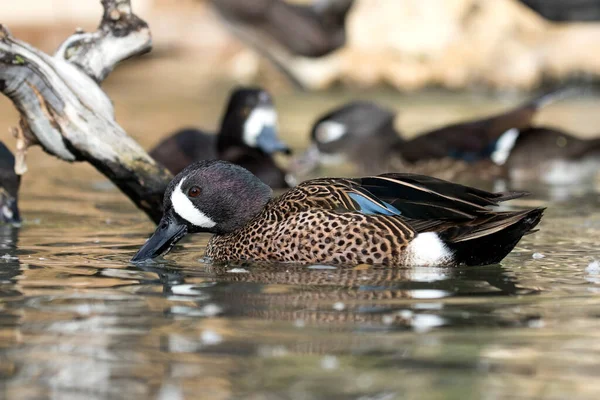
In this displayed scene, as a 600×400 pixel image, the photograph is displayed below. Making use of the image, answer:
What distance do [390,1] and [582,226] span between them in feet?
40.9

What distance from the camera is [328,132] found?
475 inches

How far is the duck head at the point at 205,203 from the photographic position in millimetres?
6281

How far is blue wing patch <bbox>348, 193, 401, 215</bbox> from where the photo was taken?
232 inches

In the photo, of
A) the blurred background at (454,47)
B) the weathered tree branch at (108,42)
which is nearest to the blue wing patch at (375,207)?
the weathered tree branch at (108,42)

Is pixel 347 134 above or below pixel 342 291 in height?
above

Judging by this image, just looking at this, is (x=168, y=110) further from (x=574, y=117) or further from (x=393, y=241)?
(x=393, y=241)

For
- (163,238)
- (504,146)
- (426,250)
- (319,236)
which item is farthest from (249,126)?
(426,250)

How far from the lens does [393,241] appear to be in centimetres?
585

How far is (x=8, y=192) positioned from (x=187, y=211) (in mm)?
1935

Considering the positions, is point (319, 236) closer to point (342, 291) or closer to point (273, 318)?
point (342, 291)

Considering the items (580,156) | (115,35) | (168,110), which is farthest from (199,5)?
(115,35)

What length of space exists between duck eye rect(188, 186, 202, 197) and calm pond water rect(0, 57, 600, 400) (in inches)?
13.9

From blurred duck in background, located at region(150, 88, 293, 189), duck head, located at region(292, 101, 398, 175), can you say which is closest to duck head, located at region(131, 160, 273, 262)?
blurred duck in background, located at region(150, 88, 293, 189)

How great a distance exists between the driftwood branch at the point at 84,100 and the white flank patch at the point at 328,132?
4.77 metres
